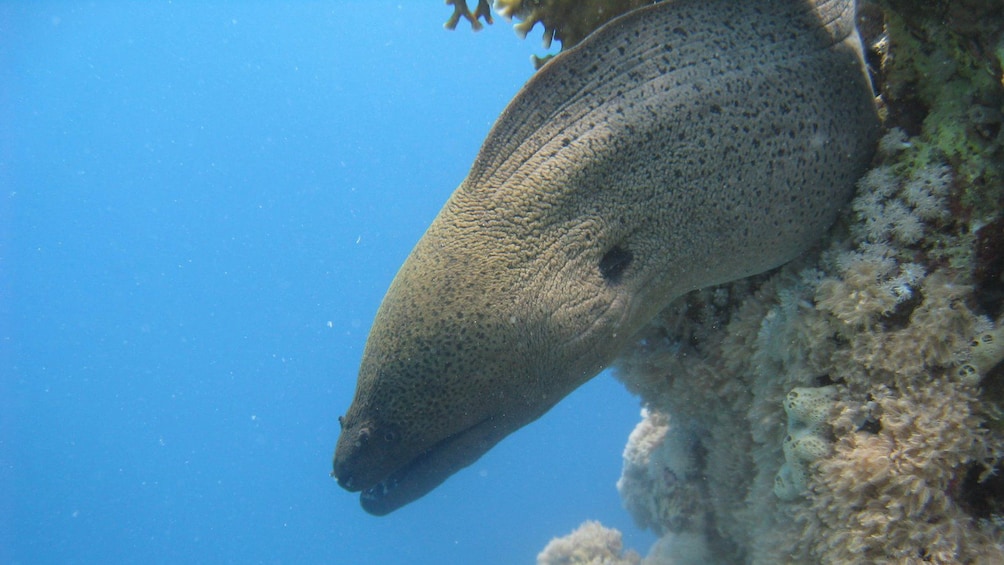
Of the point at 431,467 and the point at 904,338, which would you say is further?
the point at 431,467

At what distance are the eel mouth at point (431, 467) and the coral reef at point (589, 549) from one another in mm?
4401

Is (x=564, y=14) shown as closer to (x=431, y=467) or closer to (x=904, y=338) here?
(x=904, y=338)

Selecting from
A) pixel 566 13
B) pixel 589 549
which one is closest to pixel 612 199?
pixel 566 13

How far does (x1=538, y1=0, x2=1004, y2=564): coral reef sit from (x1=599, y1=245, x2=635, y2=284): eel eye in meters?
0.73

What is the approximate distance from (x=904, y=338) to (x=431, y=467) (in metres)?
2.00

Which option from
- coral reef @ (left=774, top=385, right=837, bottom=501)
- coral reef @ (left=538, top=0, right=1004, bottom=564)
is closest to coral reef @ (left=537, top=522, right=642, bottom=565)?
coral reef @ (left=538, top=0, right=1004, bottom=564)

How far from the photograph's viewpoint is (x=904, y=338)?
195cm

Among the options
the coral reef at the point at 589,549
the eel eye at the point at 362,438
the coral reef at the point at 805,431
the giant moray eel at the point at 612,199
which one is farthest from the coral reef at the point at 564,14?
the coral reef at the point at 589,549

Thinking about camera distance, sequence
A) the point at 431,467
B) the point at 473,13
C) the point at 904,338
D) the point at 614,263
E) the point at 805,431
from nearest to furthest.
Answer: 1. the point at 904,338
2. the point at 805,431
3. the point at 614,263
4. the point at 431,467
5. the point at 473,13

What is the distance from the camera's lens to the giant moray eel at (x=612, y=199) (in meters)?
2.39

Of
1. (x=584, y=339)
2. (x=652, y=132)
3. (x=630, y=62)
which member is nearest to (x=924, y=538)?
(x=584, y=339)

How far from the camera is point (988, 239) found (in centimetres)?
193

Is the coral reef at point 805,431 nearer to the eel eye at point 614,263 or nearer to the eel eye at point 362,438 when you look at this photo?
the eel eye at point 614,263

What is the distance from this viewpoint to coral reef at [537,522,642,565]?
6484 mm
